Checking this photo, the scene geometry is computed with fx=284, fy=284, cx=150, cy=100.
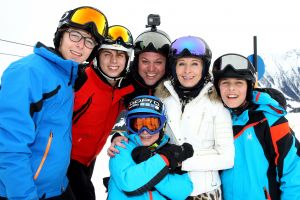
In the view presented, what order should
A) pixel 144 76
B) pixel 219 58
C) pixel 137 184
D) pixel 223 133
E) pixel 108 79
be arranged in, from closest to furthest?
1. pixel 137 184
2. pixel 223 133
3. pixel 219 58
4. pixel 108 79
5. pixel 144 76

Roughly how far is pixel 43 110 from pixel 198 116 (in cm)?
168

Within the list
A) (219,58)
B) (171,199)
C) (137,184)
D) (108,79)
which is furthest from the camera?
(108,79)

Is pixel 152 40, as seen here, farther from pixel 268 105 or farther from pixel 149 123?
pixel 268 105

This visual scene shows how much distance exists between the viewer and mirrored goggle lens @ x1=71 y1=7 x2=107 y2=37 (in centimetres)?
319

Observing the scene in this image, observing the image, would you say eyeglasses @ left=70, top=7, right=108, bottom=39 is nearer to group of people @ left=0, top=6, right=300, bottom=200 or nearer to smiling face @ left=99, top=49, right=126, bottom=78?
group of people @ left=0, top=6, right=300, bottom=200

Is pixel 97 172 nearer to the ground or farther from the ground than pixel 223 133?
nearer to the ground

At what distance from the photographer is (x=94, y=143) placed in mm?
4027

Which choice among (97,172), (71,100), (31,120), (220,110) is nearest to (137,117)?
(71,100)

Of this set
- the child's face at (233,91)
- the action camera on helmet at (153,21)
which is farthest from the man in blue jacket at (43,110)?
the action camera on helmet at (153,21)

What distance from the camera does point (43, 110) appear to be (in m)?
2.55

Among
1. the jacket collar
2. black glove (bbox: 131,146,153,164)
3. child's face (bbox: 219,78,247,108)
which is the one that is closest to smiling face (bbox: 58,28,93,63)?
the jacket collar

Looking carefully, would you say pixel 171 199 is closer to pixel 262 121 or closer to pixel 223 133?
pixel 223 133

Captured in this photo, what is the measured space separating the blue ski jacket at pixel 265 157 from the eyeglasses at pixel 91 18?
1.96 meters

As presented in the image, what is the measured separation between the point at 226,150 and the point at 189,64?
3.98 ft
